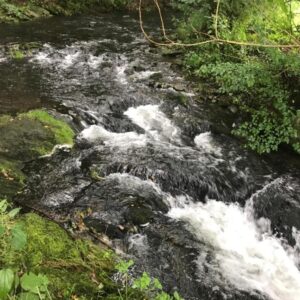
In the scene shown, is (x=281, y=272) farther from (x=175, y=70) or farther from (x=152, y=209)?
(x=175, y=70)

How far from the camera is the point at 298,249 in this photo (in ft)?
19.5

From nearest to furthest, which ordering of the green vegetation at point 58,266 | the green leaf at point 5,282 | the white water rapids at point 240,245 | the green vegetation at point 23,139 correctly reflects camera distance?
the green leaf at point 5,282 → the green vegetation at point 58,266 → the white water rapids at point 240,245 → the green vegetation at point 23,139

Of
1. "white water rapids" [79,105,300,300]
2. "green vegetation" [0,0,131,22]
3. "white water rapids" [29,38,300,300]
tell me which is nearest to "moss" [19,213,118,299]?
"white water rapids" [29,38,300,300]

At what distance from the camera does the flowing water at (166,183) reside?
17.0ft

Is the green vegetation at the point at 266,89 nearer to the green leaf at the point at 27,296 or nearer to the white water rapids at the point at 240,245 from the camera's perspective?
the white water rapids at the point at 240,245

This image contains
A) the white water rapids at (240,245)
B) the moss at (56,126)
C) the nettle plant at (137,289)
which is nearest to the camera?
the nettle plant at (137,289)

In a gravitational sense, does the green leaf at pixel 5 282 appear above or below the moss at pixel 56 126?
above

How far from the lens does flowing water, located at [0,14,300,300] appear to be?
5.18m

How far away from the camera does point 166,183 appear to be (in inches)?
267

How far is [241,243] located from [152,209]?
4.87 ft

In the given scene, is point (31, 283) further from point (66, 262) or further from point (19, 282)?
point (66, 262)

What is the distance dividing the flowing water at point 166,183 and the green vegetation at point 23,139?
0.77 ft

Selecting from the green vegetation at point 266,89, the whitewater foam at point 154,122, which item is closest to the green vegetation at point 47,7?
the whitewater foam at point 154,122

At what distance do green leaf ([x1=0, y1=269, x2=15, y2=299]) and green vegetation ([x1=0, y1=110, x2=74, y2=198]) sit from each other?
356 cm
